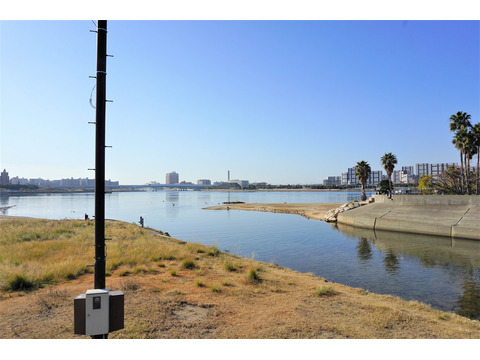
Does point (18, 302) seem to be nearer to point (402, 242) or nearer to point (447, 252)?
point (447, 252)

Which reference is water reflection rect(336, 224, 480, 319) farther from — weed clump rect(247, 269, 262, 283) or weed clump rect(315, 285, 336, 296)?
weed clump rect(247, 269, 262, 283)

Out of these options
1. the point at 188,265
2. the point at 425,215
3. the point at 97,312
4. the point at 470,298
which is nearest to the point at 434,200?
the point at 425,215

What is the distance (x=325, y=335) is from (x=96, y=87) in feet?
24.6

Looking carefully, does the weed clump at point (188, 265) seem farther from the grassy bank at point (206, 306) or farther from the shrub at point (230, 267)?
the shrub at point (230, 267)

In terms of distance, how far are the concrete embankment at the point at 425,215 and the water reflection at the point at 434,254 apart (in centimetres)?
135

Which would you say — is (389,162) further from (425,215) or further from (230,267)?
(230,267)

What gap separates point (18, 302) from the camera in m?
9.32

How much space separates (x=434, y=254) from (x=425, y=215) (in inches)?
580

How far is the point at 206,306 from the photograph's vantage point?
364 inches

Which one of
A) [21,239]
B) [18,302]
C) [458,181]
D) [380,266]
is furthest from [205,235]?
[458,181]

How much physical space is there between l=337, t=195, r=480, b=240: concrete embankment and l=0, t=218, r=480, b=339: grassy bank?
89.0 ft

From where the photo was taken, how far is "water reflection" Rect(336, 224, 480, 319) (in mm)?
13609

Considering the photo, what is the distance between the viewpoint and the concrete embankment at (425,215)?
3225 cm

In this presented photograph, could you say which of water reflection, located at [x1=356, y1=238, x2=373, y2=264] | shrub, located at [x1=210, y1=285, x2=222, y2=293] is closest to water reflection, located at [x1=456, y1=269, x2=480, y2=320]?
water reflection, located at [x1=356, y1=238, x2=373, y2=264]
